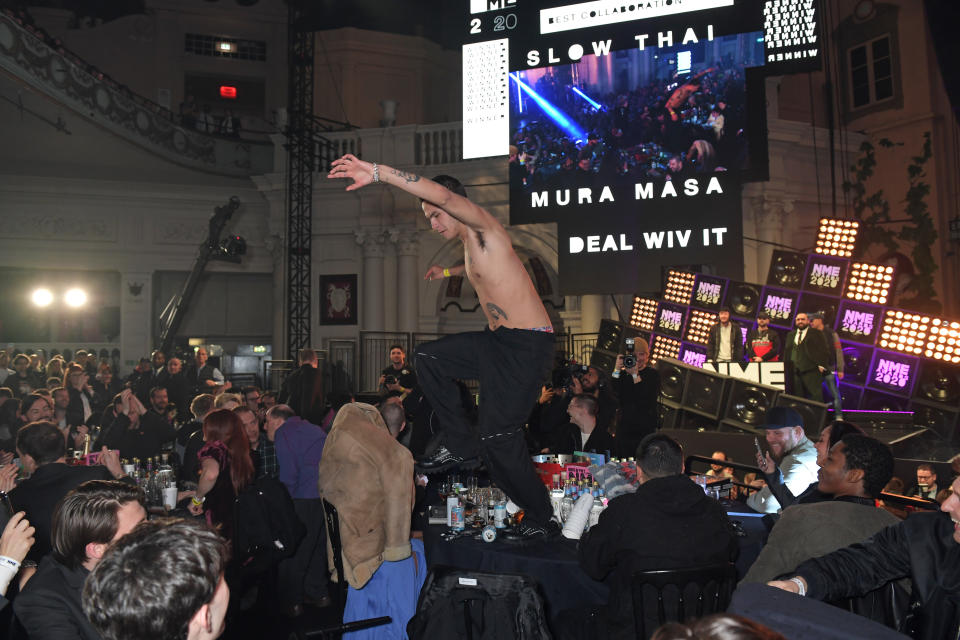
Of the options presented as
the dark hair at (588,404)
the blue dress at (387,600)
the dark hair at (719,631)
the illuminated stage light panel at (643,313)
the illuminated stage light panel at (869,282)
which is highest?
the illuminated stage light panel at (869,282)

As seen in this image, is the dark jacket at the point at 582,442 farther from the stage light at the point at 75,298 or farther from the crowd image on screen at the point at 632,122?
the stage light at the point at 75,298

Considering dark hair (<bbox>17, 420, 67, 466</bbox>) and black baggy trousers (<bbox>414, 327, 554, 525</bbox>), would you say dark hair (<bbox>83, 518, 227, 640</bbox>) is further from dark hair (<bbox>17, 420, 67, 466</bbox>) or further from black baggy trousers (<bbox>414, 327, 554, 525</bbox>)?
dark hair (<bbox>17, 420, 67, 466</bbox>)

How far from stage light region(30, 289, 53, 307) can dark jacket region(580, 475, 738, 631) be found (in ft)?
50.3

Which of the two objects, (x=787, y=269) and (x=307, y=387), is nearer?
(x=307, y=387)

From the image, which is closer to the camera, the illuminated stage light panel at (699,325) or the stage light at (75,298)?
the illuminated stage light panel at (699,325)

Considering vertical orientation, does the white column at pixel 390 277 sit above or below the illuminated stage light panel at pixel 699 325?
above

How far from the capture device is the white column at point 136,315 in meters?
15.4

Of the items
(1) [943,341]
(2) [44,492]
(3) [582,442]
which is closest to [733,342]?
(1) [943,341]

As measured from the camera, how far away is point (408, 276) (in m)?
15.1

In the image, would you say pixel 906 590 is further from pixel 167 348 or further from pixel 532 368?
pixel 167 348

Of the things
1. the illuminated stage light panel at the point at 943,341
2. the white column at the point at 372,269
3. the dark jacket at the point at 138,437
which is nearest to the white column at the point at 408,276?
the white column at the point at 372,269

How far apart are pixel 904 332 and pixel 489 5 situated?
7341 mm

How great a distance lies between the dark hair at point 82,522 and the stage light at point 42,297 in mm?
14936

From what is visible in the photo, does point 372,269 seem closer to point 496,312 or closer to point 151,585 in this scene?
point 496,312
